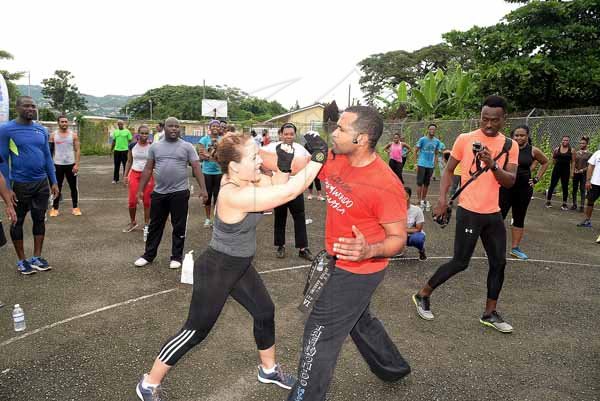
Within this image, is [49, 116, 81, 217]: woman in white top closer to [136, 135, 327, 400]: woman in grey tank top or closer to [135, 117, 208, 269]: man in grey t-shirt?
[135, 117, 208, 269]: man in grey t-shirt

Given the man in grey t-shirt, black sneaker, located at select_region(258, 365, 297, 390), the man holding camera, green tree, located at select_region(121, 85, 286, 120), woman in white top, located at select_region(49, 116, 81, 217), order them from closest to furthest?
black sneaker, located at select_region(258, 365, 297, 390), the man holding camera, the man in grey t-shirt, woman in white top, located at select_region(49, 116, 81, 217), green tree, located at select_region(121, 85, 286, 120)

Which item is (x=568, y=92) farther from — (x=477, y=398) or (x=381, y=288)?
(x=477, y=398)

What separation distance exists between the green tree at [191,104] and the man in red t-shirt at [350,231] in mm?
60840

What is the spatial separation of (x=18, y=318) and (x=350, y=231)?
11.0 feet

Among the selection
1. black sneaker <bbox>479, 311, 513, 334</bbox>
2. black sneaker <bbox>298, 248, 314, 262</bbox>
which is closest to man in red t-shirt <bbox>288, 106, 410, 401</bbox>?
black sneaker <bbox>479, 311, 513, 334</bbox>

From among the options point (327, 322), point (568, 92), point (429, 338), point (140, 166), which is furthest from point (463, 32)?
point (327, 322)

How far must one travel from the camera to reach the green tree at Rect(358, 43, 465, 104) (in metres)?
44.8

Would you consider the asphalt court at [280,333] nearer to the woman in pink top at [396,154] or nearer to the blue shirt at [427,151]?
the blue shirt at [427,151]

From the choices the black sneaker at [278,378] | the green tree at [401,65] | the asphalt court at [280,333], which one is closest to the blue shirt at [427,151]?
the asphalt court at [280,333]

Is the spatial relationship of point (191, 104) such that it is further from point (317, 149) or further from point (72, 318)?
point (317, 149)

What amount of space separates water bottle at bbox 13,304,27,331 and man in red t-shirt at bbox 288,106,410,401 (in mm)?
2945

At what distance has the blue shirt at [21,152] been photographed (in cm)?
534

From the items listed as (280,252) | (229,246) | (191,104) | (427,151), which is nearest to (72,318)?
(229,246)

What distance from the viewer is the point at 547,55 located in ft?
53.2
